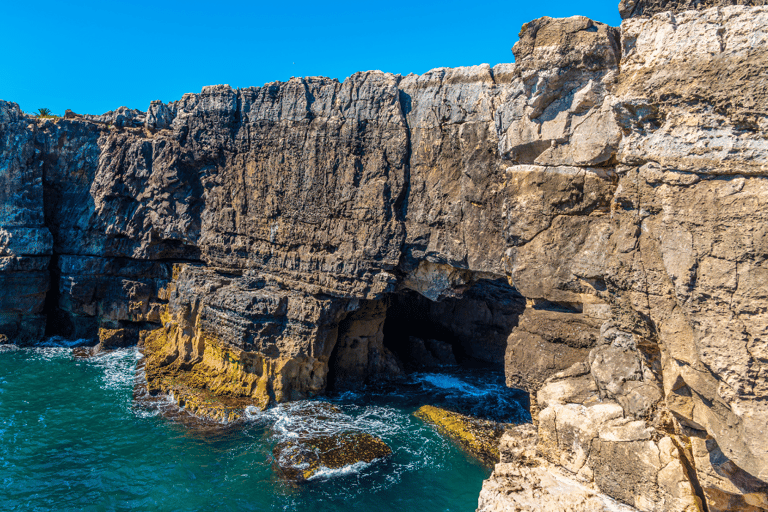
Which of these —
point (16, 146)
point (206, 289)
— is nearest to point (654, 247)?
point (206, 289)

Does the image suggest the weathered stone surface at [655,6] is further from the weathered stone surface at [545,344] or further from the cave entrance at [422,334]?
the cave entrance at [422,334]

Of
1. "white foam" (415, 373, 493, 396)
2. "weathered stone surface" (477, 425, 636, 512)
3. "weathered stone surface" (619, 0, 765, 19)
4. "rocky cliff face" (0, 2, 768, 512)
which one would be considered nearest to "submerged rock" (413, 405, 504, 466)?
"white foam" (415, 373, 493, 396)

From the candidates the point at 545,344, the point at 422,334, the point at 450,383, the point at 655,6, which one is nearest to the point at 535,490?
the point at 545,344

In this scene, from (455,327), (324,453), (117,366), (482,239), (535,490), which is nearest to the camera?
(535,490)

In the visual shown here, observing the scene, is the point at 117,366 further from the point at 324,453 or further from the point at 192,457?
the point at 324,453

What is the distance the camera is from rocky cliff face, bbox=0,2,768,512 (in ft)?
24.8

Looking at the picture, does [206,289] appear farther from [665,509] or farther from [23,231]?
[665,509]

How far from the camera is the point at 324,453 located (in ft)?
60.8

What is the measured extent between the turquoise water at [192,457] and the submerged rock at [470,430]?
549 mm

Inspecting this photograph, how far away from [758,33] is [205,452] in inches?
857

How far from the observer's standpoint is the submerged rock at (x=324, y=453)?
1772 cm

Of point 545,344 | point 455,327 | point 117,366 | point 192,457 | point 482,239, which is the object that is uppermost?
point 482,239

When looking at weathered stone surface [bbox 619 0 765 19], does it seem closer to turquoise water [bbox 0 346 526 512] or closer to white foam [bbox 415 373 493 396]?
turquoise water [bbox 0 346 526 512]

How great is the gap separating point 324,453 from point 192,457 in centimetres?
559
